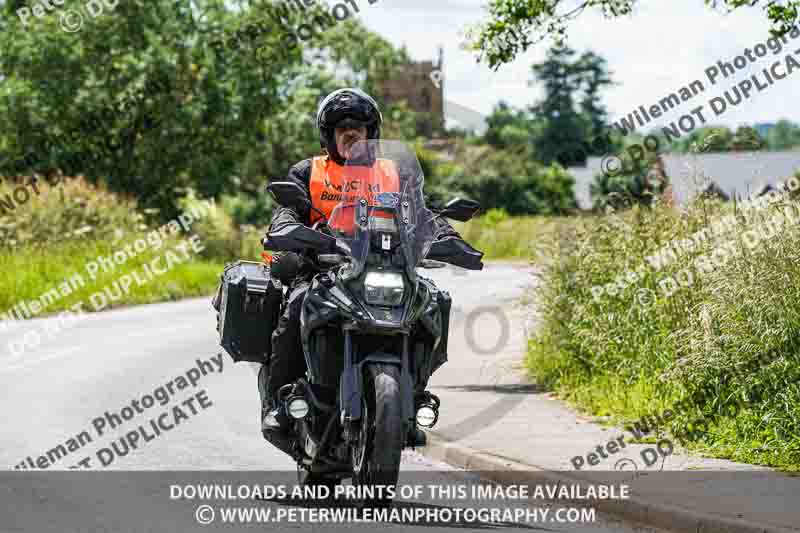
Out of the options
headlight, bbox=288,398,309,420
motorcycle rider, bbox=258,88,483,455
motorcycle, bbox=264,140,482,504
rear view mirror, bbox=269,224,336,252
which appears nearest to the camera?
motorcycle, bbox=264,140,482,504

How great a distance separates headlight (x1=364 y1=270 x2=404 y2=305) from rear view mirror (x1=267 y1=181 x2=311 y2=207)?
0.64m

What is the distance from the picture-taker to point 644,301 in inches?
488

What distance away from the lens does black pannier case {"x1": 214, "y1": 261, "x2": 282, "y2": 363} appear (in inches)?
314

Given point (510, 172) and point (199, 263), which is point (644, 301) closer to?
point (199, 263)

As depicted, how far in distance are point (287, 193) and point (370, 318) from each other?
2.89ft

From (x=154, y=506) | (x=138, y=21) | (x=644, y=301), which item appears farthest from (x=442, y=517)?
(x=138, y=21)

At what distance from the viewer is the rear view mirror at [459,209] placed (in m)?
7.64

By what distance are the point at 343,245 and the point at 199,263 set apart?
25601 mm

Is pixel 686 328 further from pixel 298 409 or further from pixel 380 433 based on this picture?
pixel 380 433

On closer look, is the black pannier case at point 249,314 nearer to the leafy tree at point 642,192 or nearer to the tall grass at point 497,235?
the leafy tree at point 642,192

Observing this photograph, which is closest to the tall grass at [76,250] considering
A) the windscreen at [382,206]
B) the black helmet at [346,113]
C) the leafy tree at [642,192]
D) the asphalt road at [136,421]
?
the asphalt road at [136,421]

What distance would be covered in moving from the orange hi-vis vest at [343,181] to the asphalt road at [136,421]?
1818 mm

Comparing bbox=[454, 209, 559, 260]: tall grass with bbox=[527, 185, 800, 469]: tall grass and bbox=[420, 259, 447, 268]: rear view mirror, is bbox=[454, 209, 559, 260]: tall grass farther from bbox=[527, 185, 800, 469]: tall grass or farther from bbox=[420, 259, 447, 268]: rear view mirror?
bbox=[420, 259, 447, 268]: rear view mirror

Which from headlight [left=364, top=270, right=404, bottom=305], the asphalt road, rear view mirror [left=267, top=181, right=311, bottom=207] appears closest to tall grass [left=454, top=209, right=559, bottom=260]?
the asphalt road
